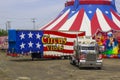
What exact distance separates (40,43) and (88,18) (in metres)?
13.9

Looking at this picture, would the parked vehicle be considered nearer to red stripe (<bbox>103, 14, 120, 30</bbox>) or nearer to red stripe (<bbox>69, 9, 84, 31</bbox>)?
red stripe (<bbox>69, 9, 84, 31</bbox>)

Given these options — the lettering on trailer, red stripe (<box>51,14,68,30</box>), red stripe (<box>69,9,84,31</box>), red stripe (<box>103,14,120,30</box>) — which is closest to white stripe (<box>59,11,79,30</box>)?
red stripe (<box>69,9,84,31</box>)

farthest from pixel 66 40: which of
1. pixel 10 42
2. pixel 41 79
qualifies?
pixel 41 79

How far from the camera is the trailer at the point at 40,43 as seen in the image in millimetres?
43469

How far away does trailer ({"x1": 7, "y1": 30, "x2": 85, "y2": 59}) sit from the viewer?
43.5m

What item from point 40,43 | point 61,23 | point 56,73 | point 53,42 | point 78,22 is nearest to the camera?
point 56,73

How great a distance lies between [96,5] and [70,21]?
17.7ft

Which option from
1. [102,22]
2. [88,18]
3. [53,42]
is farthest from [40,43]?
[102,22]

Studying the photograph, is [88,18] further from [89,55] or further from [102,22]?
[89,55]

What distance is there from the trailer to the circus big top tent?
7.65 m

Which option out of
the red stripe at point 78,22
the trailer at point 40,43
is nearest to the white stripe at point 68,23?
the red stripe at point 78,22

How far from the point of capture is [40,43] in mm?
44531

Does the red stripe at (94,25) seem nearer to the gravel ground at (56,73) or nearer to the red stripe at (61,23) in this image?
the red stripe at (61,23)

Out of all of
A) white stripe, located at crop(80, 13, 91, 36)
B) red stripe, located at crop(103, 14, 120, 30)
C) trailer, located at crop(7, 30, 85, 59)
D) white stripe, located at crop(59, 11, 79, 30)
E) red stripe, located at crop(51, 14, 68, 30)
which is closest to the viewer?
trailer, located at crop(7, 30, 85, 59)
